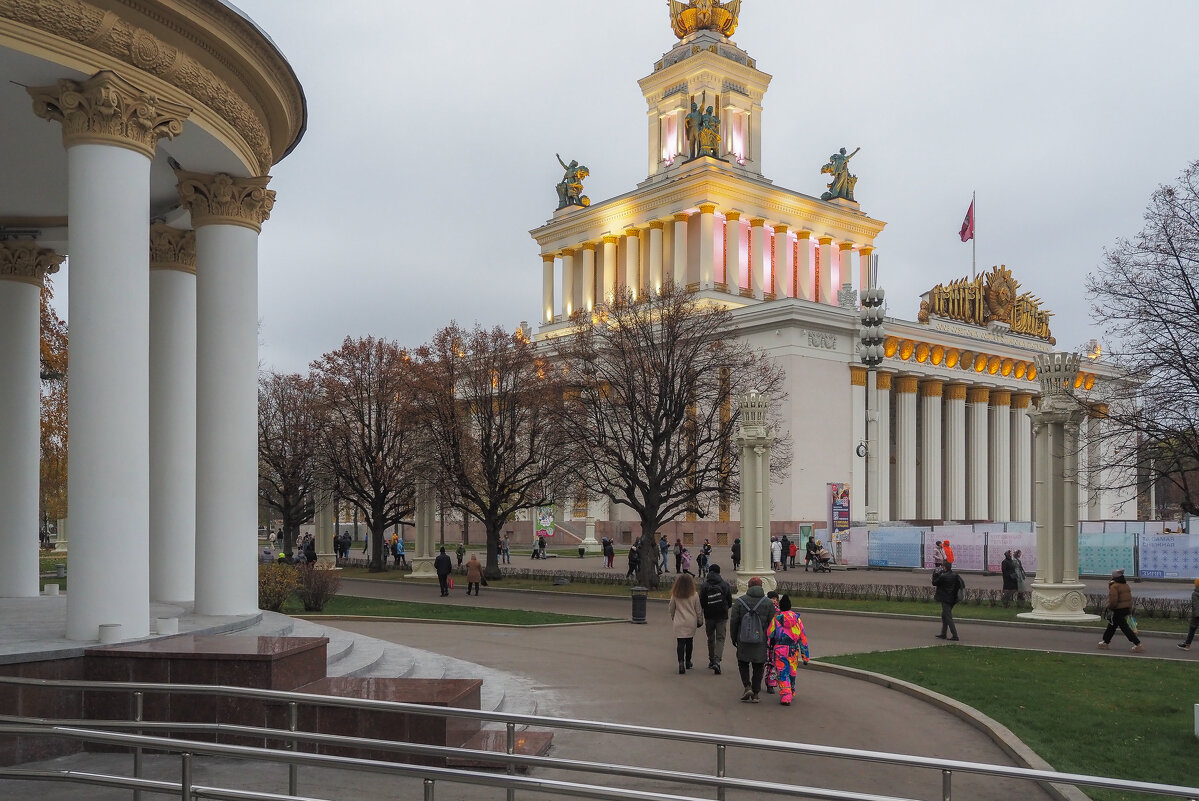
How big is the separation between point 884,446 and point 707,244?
19.5 m

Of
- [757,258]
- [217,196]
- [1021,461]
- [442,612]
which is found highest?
[757,258]

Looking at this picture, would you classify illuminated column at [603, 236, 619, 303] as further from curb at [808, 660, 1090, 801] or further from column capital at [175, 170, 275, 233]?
column capital at [175, 170, 275, 233]

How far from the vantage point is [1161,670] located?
17.8 m

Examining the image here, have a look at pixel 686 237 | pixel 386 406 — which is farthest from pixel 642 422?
pixel 686 237

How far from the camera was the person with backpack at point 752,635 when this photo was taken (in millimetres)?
15289

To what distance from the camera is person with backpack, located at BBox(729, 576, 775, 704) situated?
50.2ft

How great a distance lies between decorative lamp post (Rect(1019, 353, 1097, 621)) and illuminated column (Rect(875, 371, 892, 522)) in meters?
42.6

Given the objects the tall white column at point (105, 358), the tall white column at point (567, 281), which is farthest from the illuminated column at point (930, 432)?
the tall white column at point (105, 358)

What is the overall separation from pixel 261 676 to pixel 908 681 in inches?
422

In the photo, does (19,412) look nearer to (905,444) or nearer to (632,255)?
(905,444)

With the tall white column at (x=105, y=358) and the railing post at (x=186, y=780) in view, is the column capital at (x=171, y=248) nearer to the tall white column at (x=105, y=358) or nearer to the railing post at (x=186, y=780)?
the tall white column at (x=105, y=358)

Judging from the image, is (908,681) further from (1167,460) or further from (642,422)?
(642,422)

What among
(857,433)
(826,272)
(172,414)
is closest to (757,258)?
(826,272)

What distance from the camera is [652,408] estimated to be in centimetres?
3909
